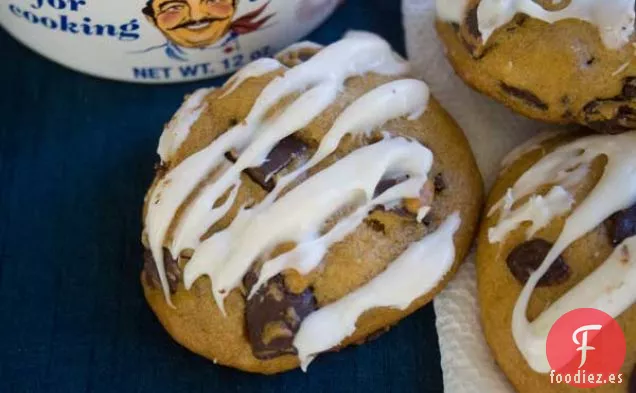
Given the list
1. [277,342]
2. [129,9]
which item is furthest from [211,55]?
[277,342]

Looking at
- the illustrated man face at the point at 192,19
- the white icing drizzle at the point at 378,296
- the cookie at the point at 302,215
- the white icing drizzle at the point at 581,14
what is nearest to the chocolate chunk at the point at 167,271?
the cookie at the point at 302,215

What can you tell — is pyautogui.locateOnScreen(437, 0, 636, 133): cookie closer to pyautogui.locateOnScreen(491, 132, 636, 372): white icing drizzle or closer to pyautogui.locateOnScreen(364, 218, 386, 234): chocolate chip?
pyautogui.locateOnScreen(491, 132, 636, 372): white icing drizzle

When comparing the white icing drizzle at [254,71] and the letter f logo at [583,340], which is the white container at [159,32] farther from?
the letter f logo at [583,340]

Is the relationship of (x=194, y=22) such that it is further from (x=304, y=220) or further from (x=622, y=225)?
(x=622, y=225)

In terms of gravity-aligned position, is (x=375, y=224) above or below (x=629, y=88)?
below

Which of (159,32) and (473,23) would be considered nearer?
(473,23)

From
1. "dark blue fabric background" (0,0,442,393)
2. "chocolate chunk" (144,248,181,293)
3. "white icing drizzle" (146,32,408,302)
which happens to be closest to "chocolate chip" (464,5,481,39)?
"white icing drizzle" (146,32,408,302)

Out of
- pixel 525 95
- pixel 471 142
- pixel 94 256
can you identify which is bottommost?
pixel 94 256

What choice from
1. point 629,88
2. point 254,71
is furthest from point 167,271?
point 629,88
